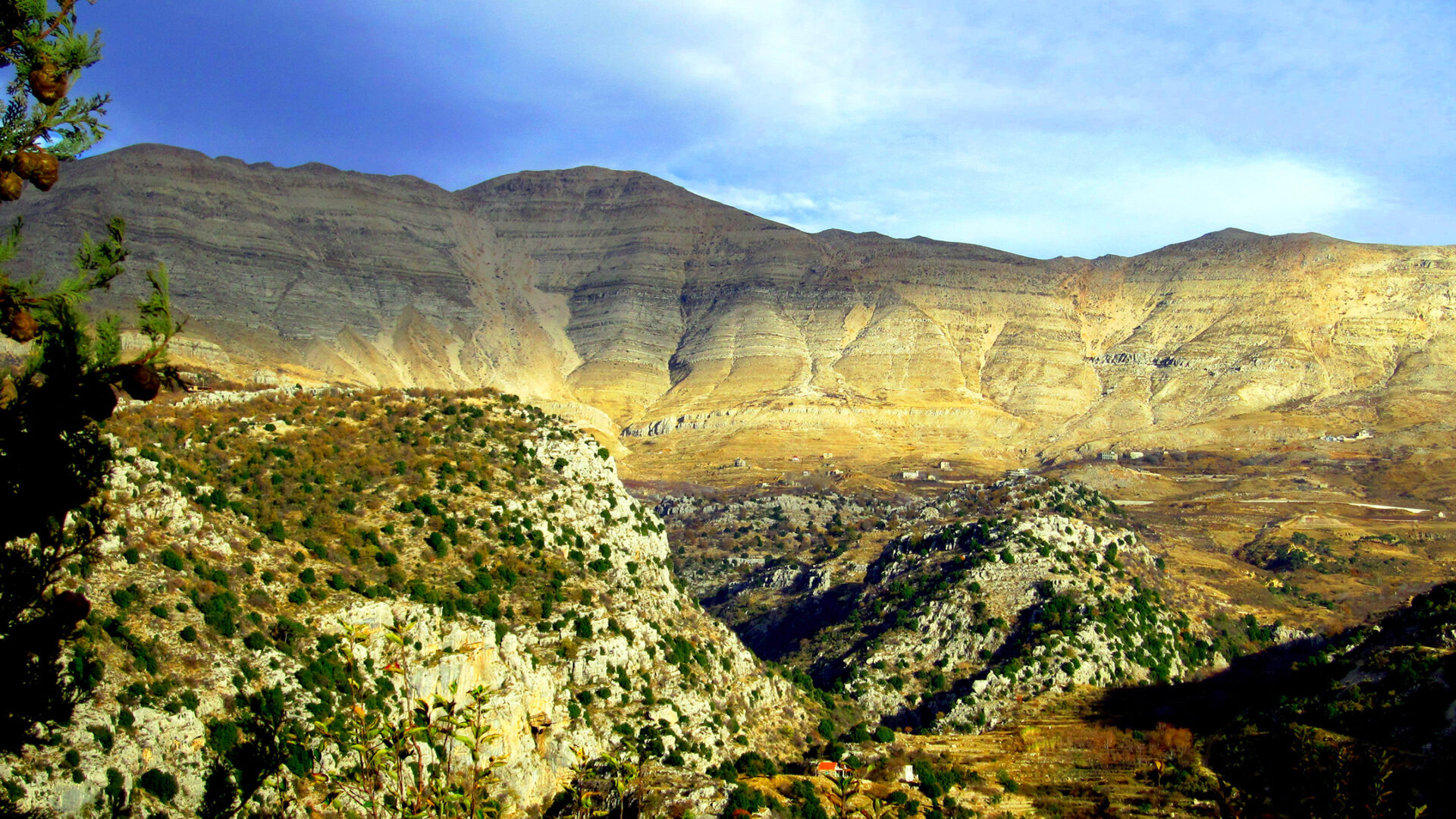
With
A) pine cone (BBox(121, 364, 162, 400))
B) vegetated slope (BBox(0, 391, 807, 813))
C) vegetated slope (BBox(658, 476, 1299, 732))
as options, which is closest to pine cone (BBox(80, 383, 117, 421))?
pine cone (BBox(121, 364, 162, 400))

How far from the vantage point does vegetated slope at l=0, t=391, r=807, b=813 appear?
25.0 m

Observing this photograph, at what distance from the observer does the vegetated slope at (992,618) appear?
57719mm

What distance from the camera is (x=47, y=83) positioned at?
11016mm

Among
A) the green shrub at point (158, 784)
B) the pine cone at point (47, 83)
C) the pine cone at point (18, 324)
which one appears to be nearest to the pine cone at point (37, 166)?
the pine cone at point (47, 83)

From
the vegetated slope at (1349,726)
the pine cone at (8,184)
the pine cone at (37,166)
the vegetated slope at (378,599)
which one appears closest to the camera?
the pine cone at (8,184)

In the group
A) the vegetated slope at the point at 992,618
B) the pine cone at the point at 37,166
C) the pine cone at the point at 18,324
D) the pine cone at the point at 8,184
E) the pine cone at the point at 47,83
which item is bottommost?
the vegetated slope at the point at 992,618

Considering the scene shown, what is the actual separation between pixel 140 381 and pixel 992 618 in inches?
2372

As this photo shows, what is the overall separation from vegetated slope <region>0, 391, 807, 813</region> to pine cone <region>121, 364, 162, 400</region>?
882 centimetres

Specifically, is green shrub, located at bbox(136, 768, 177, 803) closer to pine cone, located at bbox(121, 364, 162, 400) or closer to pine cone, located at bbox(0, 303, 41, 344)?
pine cone, located at bbox(0, 303, 41, 344)

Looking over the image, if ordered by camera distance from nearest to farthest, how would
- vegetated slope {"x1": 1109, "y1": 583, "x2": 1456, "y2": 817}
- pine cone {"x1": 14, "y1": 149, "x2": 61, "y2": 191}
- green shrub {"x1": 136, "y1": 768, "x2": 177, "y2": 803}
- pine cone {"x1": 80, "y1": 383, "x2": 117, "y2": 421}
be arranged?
pine cone {"x1": 14, "y1": 149, "x2": 61, "y2": 191}
pine cone {"x1": 80, "y1": 383, "x2": 117, "y2": 421}
green shrub {"x1": 136, "y1": 768, "x2": 177, "y2": 803}
vegetated slope {"x1": 1109, "y1": 583, "x2": 1456, "y2": 817}

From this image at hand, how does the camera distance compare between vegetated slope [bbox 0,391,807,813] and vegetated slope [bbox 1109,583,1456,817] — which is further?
vegetated slope [bbox 1109,583,1456,817]

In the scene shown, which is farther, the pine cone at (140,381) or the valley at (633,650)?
the valley at (633,650)

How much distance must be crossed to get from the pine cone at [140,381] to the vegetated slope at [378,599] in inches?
347

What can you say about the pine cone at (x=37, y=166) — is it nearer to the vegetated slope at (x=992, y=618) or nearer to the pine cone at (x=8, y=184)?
the pine cone at (x=8, y=184)
